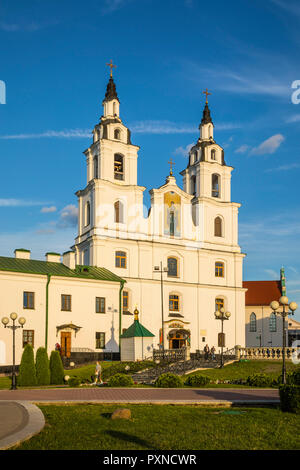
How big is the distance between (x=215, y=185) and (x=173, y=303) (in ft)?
48.7

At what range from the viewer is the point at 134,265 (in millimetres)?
53062

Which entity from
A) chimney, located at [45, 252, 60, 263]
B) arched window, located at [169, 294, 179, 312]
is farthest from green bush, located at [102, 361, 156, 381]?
arched window, located at [169, 294, 179, 312]

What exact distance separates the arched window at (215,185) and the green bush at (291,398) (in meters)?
45.3

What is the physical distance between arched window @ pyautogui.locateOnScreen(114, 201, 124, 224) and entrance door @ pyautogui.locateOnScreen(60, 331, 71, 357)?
13.6 meters

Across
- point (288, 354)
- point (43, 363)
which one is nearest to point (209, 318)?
point (288, 354)

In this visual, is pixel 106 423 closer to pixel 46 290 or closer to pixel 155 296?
pixel 46 290

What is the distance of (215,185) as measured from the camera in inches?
2421

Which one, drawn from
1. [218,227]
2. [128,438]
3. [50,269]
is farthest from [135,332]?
[128,438]

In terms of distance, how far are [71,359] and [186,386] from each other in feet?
57.7

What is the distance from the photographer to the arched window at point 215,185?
199 feet

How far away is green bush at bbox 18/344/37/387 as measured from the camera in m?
30.0

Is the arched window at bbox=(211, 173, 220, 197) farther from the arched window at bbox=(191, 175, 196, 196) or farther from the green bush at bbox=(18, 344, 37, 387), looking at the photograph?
the green bush at bbox=(18, 344, 37, 387)

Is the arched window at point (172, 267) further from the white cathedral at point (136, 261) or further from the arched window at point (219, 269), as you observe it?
the arched window at point (219, 269)

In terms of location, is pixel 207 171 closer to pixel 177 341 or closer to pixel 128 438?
pixel 177 341
